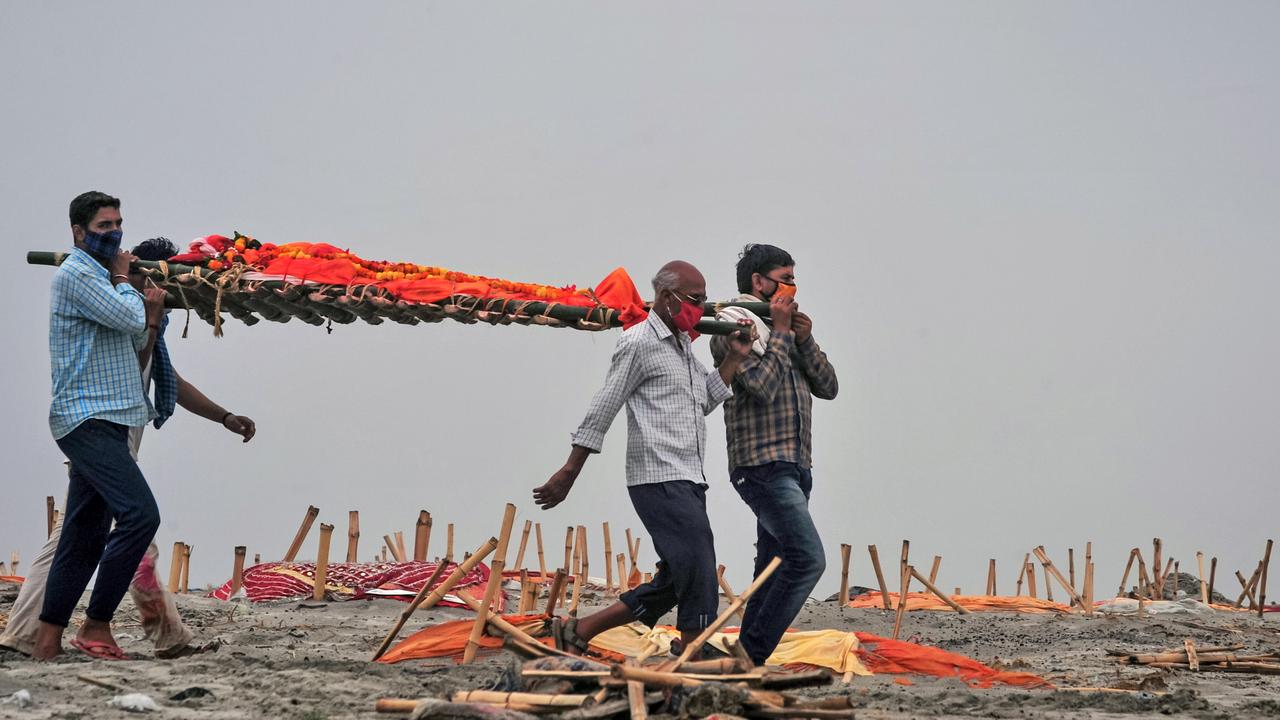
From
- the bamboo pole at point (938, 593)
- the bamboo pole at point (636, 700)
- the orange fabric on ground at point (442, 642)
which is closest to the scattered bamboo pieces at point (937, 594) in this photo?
the bamboo pole at point (938, 593)

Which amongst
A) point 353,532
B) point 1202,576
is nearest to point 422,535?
point 353,532

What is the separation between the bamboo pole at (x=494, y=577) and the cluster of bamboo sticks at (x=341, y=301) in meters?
0.98

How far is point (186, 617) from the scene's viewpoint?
7637 millimetres

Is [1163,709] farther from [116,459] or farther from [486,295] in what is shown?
[116,459]

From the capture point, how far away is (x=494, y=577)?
5344 mm

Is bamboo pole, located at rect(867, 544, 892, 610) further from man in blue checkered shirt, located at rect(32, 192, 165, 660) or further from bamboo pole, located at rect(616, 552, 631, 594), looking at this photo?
man in blue checkered shirt, located at rect(32, 192, 165, 660)

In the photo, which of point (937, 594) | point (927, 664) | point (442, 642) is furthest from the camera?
point (937, 594)

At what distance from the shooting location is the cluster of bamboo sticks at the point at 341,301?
592cm

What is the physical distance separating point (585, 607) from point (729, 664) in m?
5.65

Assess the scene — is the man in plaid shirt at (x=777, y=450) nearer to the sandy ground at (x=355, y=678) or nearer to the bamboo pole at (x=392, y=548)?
the sandy ground at (x=355, y=678)

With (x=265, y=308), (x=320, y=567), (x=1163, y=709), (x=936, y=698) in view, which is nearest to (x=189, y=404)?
(x=265, y=308)

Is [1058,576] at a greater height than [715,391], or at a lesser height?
lesser

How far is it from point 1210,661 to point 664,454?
3.49m

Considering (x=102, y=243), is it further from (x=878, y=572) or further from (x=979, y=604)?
(x=979, y=604)
